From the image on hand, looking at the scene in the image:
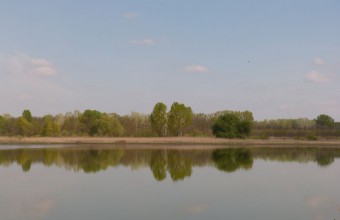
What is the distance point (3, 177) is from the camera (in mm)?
26234

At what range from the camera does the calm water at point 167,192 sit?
1584cm

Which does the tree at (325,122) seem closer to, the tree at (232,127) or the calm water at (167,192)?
the tree at (232,127)

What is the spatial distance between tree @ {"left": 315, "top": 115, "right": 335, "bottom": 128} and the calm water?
110822mm

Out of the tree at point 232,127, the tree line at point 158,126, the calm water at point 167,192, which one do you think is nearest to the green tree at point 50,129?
the tree line at point 158,126

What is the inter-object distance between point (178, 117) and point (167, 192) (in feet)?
238

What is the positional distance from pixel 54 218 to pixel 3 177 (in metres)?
13.3

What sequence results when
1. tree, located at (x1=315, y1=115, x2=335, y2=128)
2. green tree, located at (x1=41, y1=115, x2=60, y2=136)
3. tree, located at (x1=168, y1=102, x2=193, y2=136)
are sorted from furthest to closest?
tree, located at (x1=315, y1=115, x2=335, y2=128)
green tree, located at (x1=41, y1=115, x2=60, y2=136)
tree, located at (x1=168, y1=102, x2=193, y2=136)

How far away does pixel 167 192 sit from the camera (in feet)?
68.8

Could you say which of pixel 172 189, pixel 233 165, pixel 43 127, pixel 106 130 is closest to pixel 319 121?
pixel 106 130

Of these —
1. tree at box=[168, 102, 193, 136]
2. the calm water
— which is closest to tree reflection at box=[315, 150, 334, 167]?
the calm water

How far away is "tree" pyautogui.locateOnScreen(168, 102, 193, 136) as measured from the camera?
307 feet

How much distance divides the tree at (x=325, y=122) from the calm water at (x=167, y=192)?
111 m

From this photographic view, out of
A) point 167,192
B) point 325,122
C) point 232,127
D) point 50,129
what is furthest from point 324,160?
point 325,122

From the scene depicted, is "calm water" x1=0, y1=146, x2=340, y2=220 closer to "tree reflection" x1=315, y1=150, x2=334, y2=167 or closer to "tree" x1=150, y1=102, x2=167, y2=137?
"tree reflection" x1=315, y1=150, x2=334, y2=167
